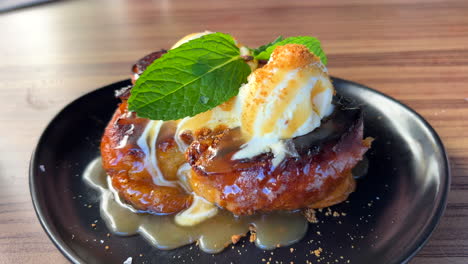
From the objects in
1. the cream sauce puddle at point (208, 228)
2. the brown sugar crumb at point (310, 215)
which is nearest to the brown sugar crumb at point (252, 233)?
the cream sauce puddle at point (208, 228)

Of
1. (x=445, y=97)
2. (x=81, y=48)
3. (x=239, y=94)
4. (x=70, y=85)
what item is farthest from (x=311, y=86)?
(x=81, y=48)

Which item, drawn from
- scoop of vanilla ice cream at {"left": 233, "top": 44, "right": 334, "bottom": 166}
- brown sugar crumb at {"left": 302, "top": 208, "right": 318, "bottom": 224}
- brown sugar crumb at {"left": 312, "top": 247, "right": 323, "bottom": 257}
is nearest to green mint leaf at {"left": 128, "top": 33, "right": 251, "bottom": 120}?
scoop of vanilla ice cream at {"left": 233, "top": 44, "right": 334, "bottom": 166}

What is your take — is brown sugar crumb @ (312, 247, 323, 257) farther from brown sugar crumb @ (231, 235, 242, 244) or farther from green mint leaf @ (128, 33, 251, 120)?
green mint leaf @ (128, 33, 251, 120)

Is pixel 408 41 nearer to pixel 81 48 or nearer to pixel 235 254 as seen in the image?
pixel 235 254

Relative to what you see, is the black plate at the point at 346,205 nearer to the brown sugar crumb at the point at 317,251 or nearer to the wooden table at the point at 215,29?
the brown sugar crumb at the point at 317,251

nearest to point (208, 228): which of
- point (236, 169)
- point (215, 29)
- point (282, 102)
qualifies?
point (236, 169)

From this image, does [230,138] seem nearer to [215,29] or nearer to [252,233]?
[252,233]

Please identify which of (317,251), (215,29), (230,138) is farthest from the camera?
(215,29)
